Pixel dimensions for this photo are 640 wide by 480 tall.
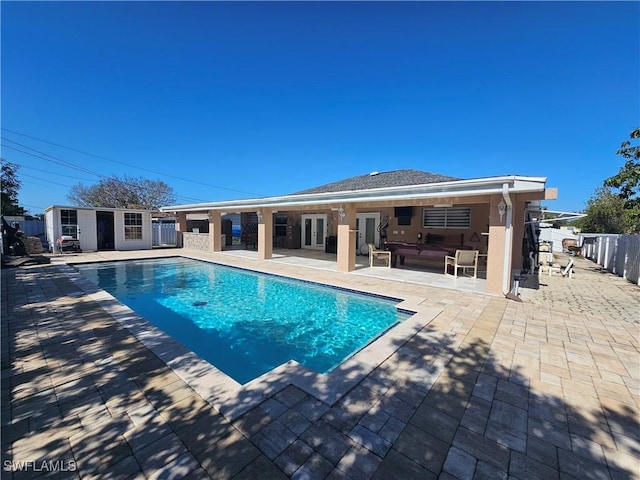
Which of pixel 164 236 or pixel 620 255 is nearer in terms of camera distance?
pixel 620 255

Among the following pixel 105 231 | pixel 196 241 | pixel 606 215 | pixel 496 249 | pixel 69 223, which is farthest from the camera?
pixel 606 215

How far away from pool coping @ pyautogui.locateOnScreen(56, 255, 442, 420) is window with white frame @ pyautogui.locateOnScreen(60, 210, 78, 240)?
1531cm

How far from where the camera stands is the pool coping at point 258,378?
2730 millimetres

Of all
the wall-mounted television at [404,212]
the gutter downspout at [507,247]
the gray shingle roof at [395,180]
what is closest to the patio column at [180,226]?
the gray shingle roof at [395,180]

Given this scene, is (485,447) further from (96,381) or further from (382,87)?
(382,87)

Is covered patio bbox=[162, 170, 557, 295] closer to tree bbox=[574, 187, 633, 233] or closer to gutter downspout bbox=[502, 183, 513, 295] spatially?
gutter downspout bbox=[502, 183, 513, 295]

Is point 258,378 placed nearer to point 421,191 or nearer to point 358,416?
point 358,416

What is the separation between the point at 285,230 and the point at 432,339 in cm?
1528

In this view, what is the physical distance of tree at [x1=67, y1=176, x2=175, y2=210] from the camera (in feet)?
104

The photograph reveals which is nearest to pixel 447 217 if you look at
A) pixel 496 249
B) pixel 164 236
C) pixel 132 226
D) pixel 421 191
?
pixel 421 191

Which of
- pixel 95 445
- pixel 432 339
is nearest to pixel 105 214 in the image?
pixel 95 445

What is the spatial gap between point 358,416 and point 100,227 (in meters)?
21.6

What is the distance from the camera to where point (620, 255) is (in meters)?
11.0

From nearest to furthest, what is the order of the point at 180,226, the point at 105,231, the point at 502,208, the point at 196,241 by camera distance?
the point at 502,208 → the point at 105,231 → the point at 196,241 → the point at 180,226
